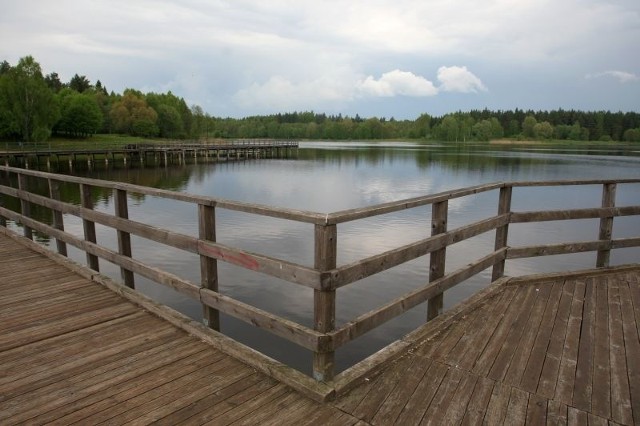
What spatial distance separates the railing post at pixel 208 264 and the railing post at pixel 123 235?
1478mm

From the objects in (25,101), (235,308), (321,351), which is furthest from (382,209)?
(25,101)

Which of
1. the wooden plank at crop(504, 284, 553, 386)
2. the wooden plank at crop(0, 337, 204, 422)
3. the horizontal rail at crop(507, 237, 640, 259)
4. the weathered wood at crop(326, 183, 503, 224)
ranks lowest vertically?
the wooden plank at crop(504, 284, 553, 386)

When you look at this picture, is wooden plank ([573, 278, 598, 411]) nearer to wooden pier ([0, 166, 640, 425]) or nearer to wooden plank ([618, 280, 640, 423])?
wooden pier ([0, 166, 640, 425])

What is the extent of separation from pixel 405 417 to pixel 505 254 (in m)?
3.36

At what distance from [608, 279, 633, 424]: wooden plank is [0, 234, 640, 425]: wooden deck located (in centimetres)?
1

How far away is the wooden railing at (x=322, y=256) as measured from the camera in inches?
130

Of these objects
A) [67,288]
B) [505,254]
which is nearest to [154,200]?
[67,288]

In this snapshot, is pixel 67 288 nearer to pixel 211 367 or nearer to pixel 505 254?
pixel 211 367

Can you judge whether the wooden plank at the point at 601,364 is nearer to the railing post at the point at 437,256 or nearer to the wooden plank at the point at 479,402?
the wooden plank at the point at 479,402

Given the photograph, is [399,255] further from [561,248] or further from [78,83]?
[78,83]

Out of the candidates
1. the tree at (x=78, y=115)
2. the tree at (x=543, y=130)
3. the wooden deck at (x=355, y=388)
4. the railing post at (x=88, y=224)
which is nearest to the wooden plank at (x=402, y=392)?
the wooden deck at (x=355, y=388)

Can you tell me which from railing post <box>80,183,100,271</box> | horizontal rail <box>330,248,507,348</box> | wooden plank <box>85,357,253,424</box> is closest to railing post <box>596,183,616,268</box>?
horizontal rail <box>330,248,507,348</box>

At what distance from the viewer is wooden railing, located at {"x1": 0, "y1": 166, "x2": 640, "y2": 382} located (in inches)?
130

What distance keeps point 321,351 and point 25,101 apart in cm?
8194
